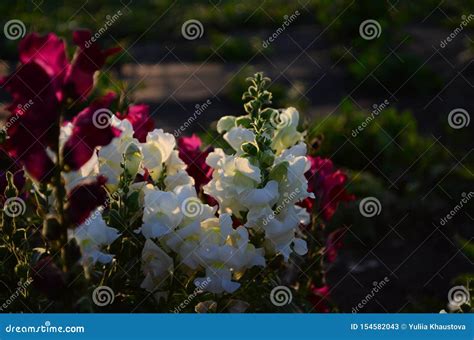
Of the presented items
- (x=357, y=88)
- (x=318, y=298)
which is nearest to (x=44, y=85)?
(x=318, y=298)

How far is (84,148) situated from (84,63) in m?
0.15

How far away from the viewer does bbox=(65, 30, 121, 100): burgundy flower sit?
1.62m

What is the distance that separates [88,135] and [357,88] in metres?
6.07

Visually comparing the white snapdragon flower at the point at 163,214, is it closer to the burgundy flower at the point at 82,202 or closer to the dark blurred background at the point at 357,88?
the burgundy flower at the point at 82,202

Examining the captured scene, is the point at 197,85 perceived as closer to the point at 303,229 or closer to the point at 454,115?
the point at 454,115

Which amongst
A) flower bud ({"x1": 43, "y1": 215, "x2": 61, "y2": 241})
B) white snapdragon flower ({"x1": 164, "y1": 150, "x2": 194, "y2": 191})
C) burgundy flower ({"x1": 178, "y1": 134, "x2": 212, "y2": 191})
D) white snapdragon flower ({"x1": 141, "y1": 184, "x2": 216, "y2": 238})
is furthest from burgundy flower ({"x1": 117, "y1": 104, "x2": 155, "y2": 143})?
flower bud ({"x1": 43, "y1": 215, "x2": 61, "y2": 241})

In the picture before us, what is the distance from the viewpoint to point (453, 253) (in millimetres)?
4562

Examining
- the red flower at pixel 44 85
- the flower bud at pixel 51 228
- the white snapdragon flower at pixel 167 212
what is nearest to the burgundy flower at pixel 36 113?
the red flower at pixel 44 85

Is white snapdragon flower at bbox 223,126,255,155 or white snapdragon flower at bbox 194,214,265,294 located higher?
white snapdragon flower at bbox 223,126,255,155

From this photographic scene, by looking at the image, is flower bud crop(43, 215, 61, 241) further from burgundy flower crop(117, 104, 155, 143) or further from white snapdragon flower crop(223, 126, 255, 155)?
burgundy flower crop(117, 104, 155, 143)

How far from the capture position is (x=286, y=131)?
7.84 ft

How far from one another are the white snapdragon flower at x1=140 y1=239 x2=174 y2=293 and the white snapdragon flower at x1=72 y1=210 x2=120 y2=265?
0.32 ft

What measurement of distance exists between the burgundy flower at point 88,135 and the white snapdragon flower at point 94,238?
10.1 inches

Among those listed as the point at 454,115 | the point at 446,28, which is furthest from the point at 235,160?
the point at 446,28
